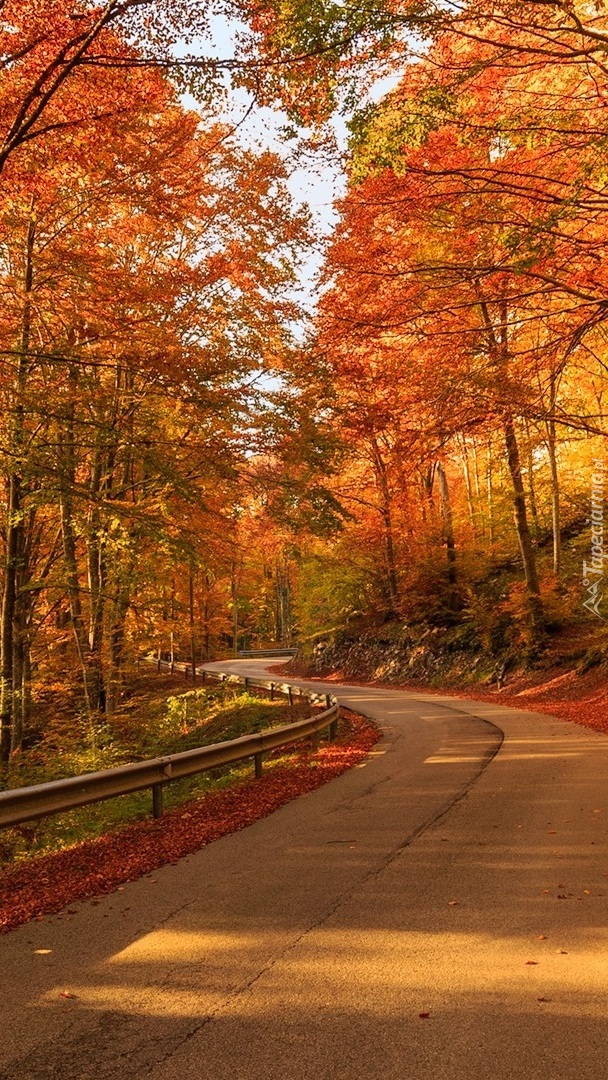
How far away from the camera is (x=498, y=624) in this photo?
→ 83.6ft

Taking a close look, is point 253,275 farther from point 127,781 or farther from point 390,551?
point 390,551

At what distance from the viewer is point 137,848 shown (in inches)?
259

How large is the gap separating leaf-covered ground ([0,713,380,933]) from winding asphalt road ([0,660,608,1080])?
269 mm

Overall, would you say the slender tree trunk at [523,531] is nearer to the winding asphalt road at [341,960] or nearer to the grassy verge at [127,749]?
the grassy verge at [127,749]

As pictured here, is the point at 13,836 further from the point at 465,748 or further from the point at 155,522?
the point at 465,748

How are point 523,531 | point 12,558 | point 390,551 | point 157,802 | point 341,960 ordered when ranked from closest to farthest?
point 341,960, point 157,802, point 12,558, point 523,531, point 390,551

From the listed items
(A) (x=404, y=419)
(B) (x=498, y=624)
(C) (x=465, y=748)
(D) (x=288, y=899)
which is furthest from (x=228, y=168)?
(B) (x=498, y=624)

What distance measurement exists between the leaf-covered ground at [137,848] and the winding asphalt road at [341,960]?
27 centimetres

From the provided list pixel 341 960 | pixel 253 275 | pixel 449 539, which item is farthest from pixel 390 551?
pixel 341 960

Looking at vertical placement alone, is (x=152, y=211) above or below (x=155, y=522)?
above

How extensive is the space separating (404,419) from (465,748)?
18.1 feet

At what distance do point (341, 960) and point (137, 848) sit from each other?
3274mm

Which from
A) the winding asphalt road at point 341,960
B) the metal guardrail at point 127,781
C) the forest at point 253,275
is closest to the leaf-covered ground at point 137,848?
the winding asphalt road at point 341,960

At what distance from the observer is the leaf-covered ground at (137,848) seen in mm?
5336
